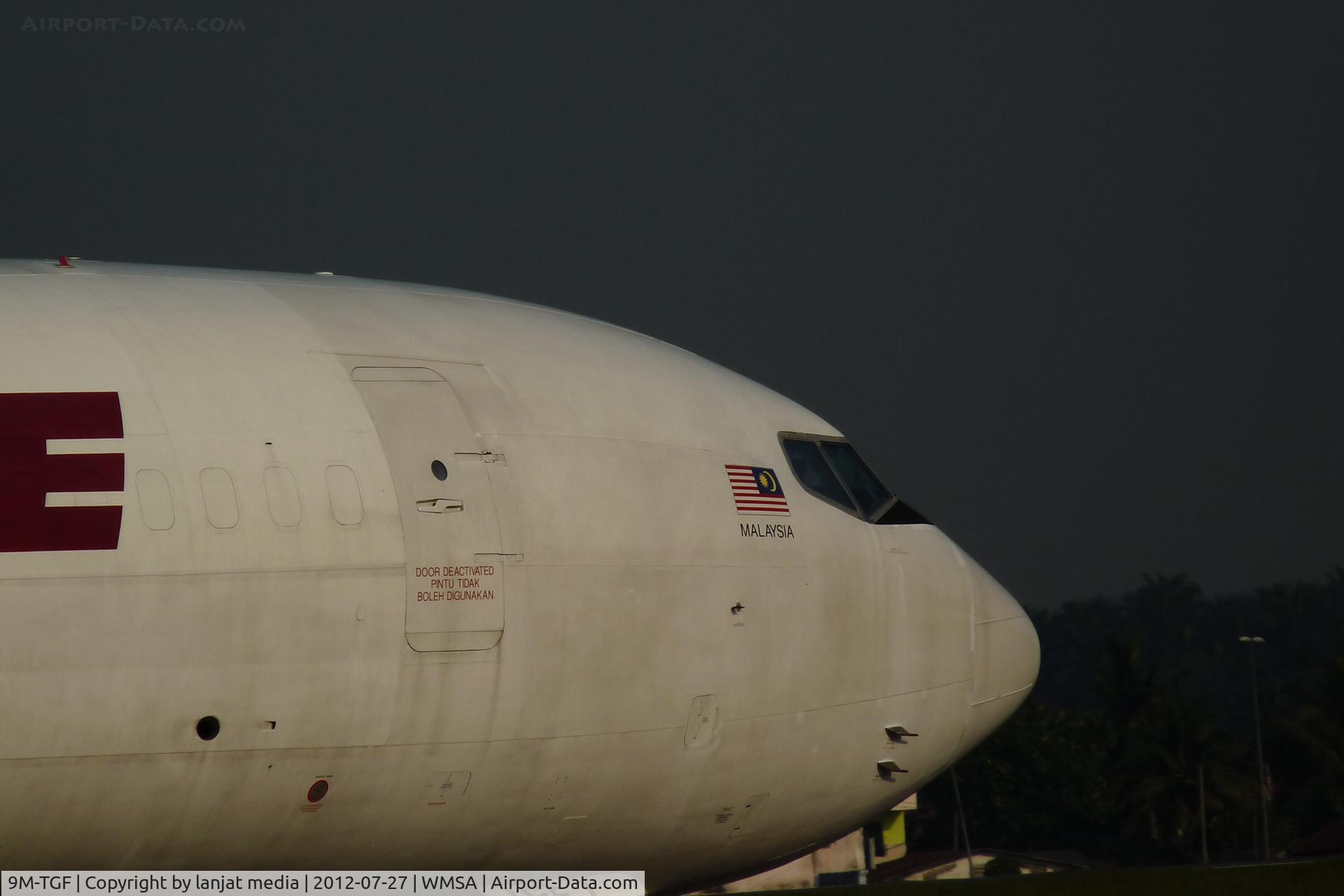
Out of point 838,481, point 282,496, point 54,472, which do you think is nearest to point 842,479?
point 838,481

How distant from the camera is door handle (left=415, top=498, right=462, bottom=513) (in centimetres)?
1016

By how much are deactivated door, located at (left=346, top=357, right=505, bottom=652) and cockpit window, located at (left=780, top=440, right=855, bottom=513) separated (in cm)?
307

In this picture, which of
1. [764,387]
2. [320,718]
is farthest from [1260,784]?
[320,718]

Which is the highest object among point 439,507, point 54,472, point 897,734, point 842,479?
point 842,479

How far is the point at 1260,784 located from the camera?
57719mm

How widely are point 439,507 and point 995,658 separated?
216 inches

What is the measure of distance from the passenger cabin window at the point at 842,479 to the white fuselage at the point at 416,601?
0.17 metres

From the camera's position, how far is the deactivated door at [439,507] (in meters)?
9.97

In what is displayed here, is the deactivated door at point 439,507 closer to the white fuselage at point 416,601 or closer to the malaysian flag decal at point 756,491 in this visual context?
the white fuselage at point 416,601

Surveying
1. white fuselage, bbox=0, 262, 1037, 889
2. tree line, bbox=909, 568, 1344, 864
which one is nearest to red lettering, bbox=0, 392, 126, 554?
white fuselage, bbox=0, 262, 1037, 889

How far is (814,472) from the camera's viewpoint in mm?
12875

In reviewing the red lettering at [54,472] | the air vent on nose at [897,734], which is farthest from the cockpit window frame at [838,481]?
the red lettering at [54,472]

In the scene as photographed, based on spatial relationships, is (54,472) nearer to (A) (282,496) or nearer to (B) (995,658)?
(A) (282,496)

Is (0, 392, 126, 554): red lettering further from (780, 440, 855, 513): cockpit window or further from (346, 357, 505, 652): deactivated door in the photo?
(780, 440, 855, 513): cockpit window
